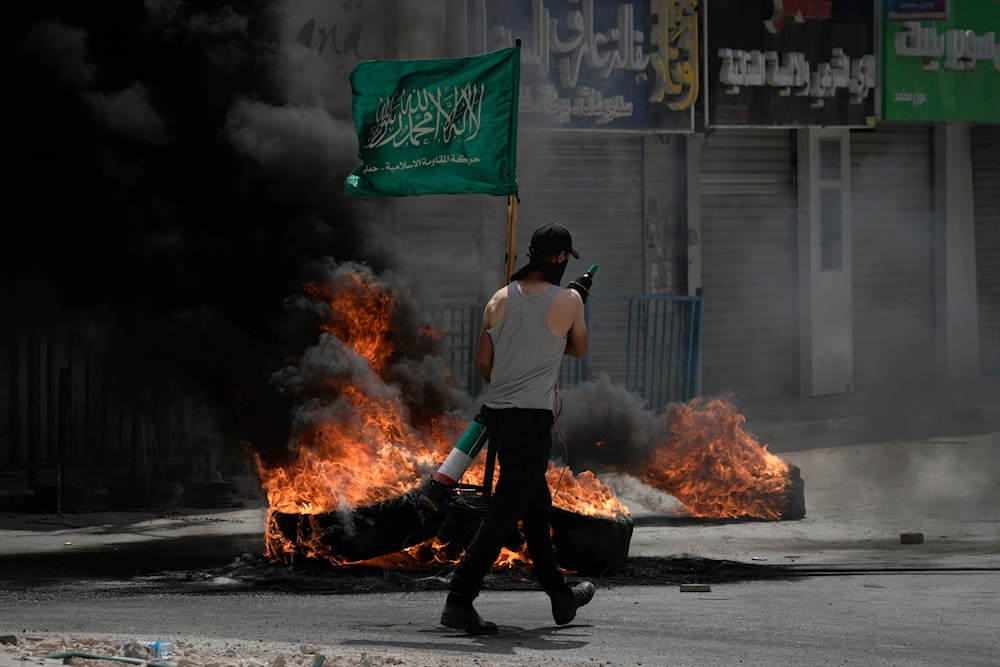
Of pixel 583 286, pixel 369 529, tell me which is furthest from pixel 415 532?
pixel 583 286

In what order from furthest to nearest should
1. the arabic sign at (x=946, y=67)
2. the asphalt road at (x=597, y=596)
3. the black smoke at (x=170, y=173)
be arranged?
the arabic sign at (x=946, y=67), the black smoke at (x=170, y=173), the asphalt road at (x=597, y=596)

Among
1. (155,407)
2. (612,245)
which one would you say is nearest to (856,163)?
(612,245)

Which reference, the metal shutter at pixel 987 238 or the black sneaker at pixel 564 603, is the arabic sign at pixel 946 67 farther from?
the black sneaker at pixel 564 603

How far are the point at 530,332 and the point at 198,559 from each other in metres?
2.96

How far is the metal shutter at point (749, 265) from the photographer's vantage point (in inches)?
717

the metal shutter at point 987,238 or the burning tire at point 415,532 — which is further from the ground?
the metal shutter at point 987,238

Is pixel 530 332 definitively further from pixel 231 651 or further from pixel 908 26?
pixel 908 26

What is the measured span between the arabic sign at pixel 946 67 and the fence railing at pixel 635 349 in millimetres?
5861

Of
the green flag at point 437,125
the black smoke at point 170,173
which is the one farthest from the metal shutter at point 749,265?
the green flag at point 437,125

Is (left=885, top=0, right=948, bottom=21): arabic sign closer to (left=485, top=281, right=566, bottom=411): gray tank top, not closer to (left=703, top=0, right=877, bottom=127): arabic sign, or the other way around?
(left=703, top=0, right=877, bottom=127): arabic sign

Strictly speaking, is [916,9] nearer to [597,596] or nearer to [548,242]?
[597,596]

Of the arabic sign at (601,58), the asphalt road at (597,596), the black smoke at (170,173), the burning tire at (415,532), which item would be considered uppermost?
the arabic sign at (601,58)

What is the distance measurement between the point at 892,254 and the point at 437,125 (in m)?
12.1

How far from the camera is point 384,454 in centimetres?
858
